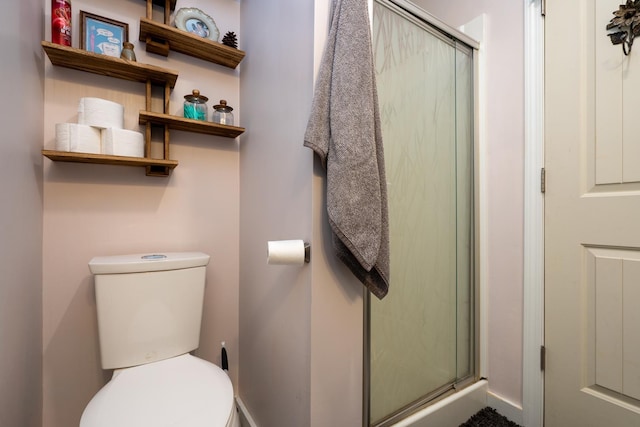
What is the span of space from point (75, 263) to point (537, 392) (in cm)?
Result: 191

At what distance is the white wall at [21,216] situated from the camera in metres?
0.71

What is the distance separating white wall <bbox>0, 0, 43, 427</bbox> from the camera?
71cm

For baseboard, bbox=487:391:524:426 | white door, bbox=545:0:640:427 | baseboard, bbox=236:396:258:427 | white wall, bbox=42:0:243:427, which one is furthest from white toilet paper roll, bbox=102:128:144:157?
baseboard, bbox=487:391:524:426

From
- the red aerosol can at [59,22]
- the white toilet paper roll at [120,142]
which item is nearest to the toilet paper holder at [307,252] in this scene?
the white toilet paper roll at [120,142]

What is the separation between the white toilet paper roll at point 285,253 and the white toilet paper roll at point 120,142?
0.68 meters

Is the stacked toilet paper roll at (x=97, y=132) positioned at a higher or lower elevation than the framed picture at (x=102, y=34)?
lower

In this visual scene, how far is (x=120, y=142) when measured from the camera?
1.02m

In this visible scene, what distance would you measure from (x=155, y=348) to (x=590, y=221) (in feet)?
5.39

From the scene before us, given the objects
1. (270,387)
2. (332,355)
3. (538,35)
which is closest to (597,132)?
(538,35)

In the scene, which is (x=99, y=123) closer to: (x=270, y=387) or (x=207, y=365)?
(x=207, y=365)

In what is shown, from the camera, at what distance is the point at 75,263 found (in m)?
1.08

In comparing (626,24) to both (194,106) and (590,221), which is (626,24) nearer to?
(590,221)

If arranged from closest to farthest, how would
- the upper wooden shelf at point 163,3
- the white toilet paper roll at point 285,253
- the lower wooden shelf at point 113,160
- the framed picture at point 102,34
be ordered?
the white toilet paper roll at point 285,253, the lower wooden shelf at point 113,160, the framed picture at point 102,34, the upper wooden shelf at point 163,3

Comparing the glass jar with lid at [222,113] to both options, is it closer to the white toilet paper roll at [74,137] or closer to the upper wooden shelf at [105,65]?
the upper wooden shelf at [105,65]
